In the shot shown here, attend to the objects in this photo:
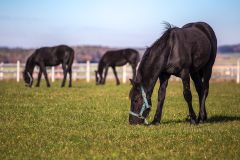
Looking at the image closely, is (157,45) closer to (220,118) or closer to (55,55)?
(220,118)

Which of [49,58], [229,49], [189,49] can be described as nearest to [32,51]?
[229,49]

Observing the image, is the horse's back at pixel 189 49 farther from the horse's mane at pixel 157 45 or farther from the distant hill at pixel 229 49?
the distant hill at pixel 229 49

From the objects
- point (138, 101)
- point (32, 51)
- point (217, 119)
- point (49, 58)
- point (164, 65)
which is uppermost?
point (32, 51)

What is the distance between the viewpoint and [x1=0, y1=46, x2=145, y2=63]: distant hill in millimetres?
90938

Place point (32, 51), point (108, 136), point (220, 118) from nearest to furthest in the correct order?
1. point (108, 136)
2. point (220, 118)
3. point (32, 51)

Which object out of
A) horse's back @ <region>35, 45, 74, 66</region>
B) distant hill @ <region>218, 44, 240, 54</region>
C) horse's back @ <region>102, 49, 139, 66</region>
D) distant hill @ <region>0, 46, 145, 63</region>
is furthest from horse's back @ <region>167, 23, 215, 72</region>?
distant hill @ <region>218, 44, 240, 54</region>

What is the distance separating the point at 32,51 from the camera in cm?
8769

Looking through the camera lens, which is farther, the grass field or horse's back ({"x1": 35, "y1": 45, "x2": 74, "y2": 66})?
horse's back ({"x1": 35, "y1": 45, "x2": 74, "y2": 66})

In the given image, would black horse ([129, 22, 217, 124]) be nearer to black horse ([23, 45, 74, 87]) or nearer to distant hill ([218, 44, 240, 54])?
black horse ([23, 45, 74, 87])

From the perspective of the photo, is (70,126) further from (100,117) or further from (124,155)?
(124,155)

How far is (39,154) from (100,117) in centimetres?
523

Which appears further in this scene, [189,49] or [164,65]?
[189,49]

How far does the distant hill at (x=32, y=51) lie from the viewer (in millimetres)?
90938

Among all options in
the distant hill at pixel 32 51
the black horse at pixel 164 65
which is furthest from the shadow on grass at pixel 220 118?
the distant hill at pixel 32 51
